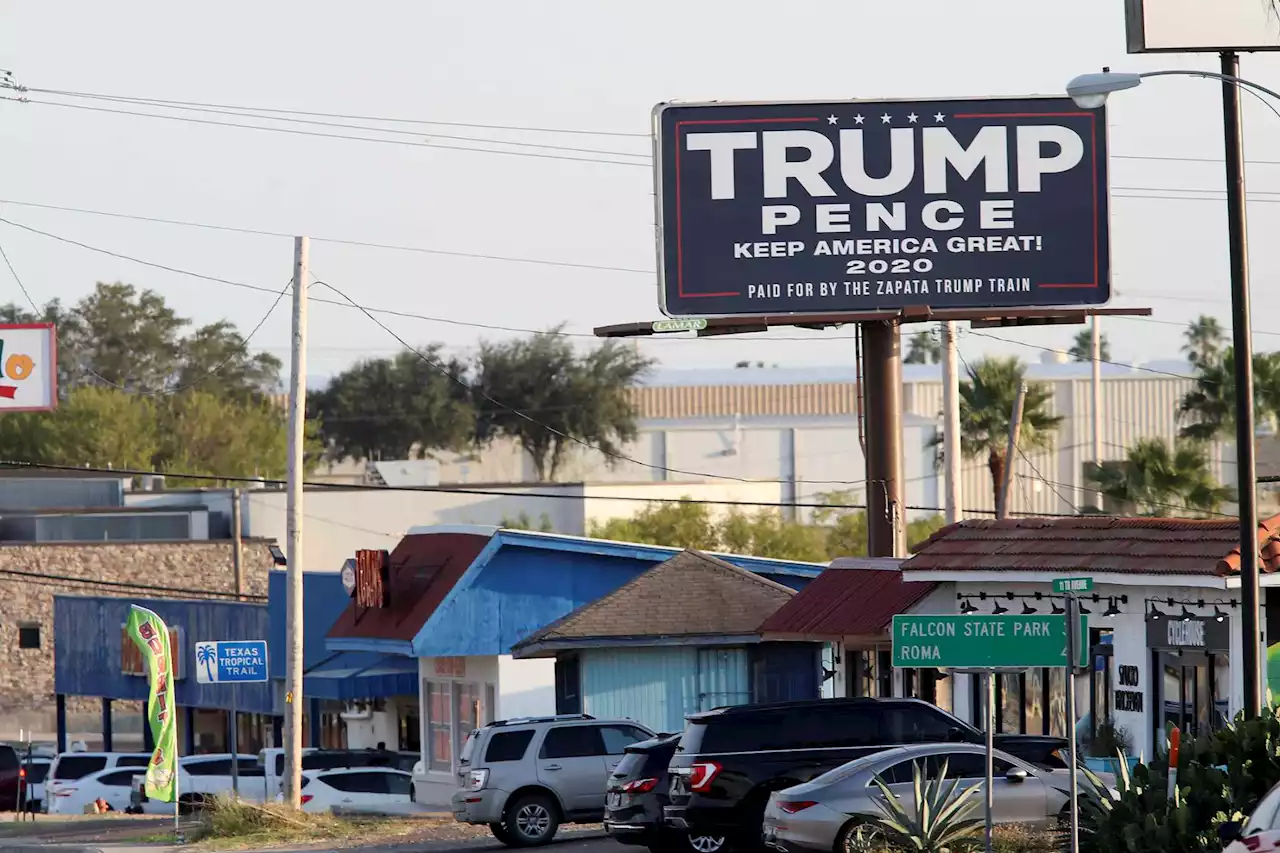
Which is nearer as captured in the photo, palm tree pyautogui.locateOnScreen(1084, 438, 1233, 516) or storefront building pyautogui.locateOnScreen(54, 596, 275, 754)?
storefront building pyautogui.locateOnScreen(54, 596, 275, 754)

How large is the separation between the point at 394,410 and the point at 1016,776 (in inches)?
3529

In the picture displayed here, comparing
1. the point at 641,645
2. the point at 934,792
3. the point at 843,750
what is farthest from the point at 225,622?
the point at 934,792

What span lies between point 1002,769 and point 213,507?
55.5 meters

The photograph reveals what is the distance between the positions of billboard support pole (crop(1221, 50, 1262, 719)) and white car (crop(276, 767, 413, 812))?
19.6 meters

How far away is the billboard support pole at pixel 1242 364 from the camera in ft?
62.5

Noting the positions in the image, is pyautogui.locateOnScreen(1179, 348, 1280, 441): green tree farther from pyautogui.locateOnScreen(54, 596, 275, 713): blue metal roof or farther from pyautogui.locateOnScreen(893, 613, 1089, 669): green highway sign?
pyautogui.locateOnScreen(893, 613, 1089, 669): green highway sign

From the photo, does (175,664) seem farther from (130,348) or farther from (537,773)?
(130,348)

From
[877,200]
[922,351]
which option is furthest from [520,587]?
[922,351]

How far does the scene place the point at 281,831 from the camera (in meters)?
28.5

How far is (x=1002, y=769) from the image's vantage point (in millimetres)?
21109

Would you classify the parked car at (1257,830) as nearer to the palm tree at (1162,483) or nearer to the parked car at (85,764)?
the parked car at (85,764)

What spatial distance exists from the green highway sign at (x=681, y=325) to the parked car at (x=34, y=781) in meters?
18.3

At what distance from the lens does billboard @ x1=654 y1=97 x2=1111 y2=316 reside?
31.6 meters

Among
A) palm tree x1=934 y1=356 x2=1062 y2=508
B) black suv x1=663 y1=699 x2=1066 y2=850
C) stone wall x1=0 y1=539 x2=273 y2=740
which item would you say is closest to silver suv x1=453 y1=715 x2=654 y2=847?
black suv x1=663 y1=699 x2=1066 y2=850
